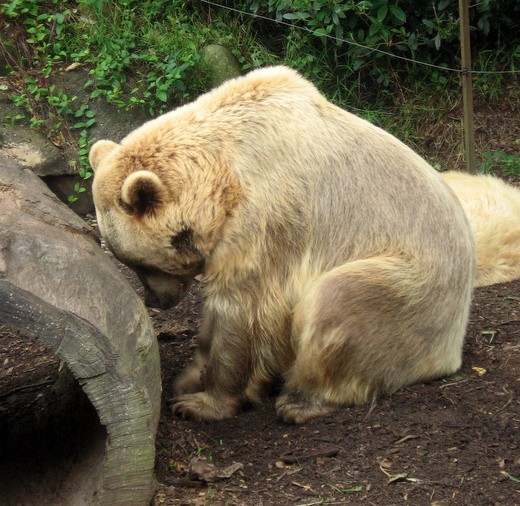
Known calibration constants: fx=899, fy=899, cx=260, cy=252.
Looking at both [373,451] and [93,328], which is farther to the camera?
[373,451]

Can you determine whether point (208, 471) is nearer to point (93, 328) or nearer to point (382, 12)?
point (93, 328)

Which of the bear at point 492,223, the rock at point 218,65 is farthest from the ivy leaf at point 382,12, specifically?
the bear at point 492,223

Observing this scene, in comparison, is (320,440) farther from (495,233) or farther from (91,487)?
(495,233)

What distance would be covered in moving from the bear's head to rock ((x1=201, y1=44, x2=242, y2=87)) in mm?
4343

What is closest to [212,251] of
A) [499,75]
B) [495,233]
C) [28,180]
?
[28,180]

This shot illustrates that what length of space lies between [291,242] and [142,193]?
89 cm

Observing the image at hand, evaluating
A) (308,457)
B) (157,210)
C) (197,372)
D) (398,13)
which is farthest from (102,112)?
(308,457)

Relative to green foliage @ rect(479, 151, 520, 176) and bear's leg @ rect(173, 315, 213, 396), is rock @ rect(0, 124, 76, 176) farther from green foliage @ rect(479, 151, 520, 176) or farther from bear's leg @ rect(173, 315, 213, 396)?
green foliage @ rect(479, 151, 520, 176)

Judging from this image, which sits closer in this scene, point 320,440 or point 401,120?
point 320,440

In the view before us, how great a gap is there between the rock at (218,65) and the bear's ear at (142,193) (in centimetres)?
468

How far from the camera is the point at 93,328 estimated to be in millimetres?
3795

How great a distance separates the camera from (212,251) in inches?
197

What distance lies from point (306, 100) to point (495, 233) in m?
2.64

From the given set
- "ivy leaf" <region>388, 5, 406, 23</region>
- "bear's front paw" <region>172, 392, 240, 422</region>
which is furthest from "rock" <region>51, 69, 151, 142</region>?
"bear's front paw" <region>172, 392, 240, 422</region>
